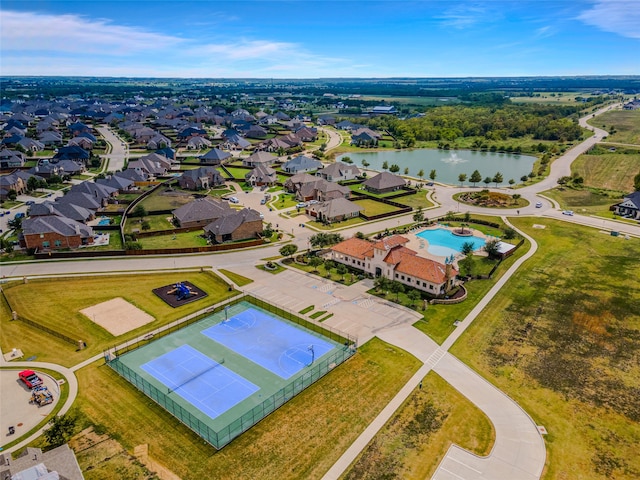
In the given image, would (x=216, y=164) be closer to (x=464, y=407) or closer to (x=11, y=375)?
(x=11, y=375)

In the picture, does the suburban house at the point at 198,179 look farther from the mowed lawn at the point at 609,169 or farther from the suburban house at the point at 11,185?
the mowed lawn at the point at 609,169

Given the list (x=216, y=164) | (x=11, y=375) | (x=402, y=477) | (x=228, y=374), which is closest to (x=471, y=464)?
(x=402, y=477)

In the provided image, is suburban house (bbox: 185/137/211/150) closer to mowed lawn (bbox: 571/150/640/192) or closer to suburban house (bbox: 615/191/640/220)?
mowed lawn (bbox: 571/150/640/192)

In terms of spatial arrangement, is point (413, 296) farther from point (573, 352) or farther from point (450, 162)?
point (450, 162)

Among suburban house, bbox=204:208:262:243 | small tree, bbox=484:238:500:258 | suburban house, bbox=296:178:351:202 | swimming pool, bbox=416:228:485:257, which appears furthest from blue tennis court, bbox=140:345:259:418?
suburban house, bbox=296:178:351:202

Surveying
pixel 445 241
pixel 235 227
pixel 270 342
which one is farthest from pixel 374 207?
pixel 270 342
